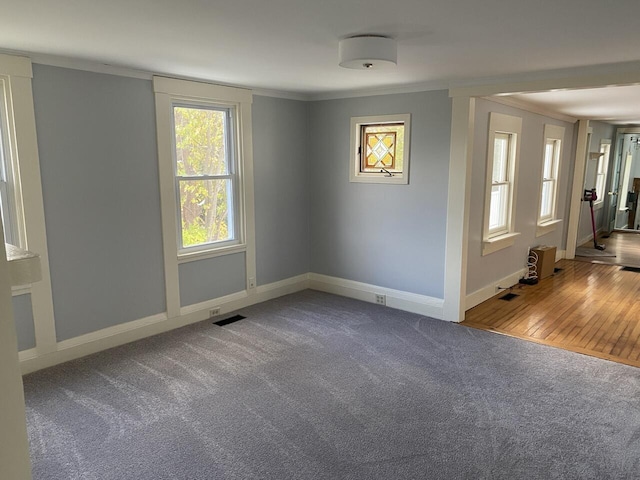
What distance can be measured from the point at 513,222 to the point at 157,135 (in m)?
4.16

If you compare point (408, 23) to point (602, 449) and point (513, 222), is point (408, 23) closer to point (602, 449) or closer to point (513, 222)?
point (602, 449)

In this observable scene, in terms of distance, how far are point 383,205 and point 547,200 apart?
3.33 meters

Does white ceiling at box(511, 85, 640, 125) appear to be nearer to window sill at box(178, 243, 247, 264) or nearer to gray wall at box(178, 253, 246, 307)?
window sill at box(178, 243, 247, 264)

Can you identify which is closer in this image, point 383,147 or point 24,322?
point 24,322

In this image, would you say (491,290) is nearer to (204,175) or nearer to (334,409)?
(334,409)

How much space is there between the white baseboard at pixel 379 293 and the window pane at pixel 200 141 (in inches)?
70.7

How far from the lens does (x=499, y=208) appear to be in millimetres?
5555

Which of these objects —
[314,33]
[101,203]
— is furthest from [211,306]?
[314,33]

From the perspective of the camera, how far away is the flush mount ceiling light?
2.60m

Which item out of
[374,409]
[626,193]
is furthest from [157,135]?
[626,193]

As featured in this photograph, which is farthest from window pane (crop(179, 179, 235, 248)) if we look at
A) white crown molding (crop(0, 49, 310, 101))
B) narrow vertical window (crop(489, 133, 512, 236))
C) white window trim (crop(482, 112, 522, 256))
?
narrow vertical window (crop(489, 133, 512, 236))

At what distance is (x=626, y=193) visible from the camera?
33.6 ft

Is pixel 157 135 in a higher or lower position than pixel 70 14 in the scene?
lower

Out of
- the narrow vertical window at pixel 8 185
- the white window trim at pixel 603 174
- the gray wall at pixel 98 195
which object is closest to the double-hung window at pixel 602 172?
the white window trim at pixel 603 174
